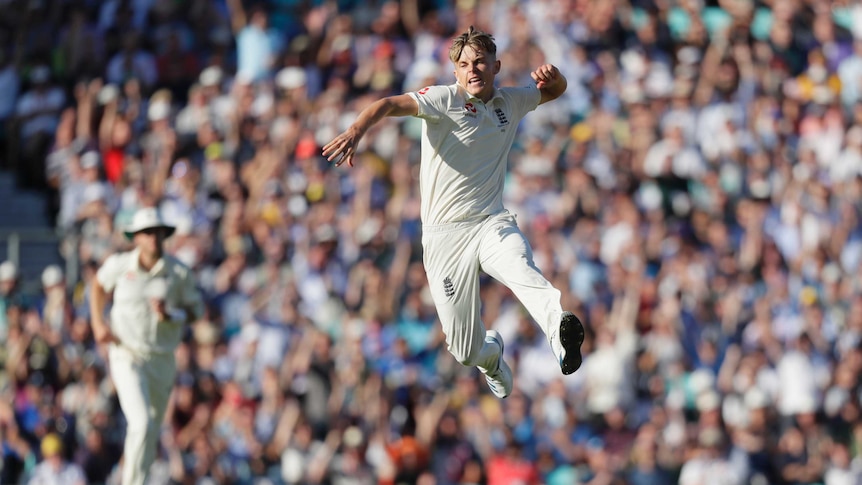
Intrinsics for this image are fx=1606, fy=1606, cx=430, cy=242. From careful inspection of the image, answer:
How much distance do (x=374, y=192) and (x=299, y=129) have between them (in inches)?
58.1

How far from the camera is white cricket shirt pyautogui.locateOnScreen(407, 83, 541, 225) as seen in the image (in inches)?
439

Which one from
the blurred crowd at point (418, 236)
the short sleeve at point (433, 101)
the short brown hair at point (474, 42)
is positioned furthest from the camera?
the blurred crowd at point (418, 236)

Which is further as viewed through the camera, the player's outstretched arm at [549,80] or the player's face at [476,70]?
the player's outstretched arm at [549,80]

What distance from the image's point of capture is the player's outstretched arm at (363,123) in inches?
385

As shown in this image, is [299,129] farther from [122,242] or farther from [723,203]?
[723,203]

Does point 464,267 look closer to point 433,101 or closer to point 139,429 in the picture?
point 433,101

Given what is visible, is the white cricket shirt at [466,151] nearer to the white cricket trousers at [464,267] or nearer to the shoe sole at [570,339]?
the white cricket trousers at [464,267]

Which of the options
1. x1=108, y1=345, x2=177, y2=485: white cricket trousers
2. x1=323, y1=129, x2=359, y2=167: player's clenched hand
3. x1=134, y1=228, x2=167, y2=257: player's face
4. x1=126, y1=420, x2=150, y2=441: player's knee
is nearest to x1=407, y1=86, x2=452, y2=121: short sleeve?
x1=323, y1=129, x2=359, y2=167: player's clenched hand

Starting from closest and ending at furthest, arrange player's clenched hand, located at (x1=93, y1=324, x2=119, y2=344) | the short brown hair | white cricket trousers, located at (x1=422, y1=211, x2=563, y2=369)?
1. the short brown hair
2. white cricket trousers, located at (x1=422, y1=211, x2=563, y2=369)
3. player's clenched hand, located at (x1=93, y1=324, x2=119, y2=344)

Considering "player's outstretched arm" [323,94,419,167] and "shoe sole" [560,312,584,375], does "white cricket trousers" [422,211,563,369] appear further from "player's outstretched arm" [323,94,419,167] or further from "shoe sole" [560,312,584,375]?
"player's outstretched arm" [323,94,419,167]

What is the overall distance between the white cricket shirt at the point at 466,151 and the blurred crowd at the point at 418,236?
271 inches

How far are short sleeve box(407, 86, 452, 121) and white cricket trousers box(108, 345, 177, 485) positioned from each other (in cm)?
439

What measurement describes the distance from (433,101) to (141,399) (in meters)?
4.59

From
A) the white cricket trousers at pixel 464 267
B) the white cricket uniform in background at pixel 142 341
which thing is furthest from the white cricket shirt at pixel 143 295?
the white cricket trousers at pixel 464 267
